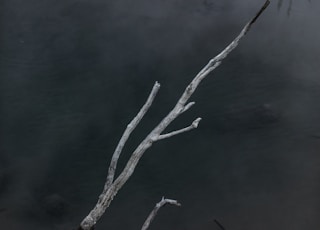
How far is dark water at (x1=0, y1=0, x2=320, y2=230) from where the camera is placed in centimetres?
295

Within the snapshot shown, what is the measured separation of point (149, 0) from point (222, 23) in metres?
0.65

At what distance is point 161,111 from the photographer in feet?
10.4

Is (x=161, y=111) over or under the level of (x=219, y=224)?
over

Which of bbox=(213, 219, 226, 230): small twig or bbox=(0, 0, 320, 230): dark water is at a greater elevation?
bbox=(0, 0, 320, 230): dark water

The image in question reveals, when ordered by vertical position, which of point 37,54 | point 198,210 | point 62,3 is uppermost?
point 62,3

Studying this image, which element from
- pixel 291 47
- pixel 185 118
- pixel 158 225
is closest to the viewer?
pixel 158 225

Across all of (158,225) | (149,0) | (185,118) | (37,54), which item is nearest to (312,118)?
(185,118)

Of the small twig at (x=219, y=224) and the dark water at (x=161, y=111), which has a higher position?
the dark water at (x=161, y=111)

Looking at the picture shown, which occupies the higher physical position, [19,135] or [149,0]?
[149,0]

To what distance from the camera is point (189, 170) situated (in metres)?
3.04

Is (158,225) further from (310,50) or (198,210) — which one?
(310,50)

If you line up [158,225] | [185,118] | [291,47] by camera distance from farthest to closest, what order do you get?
1. [291,47]
2. [185,118]
3. [158,225]

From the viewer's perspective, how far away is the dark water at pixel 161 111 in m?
2.95

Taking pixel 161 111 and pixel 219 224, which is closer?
pixel 219 224
